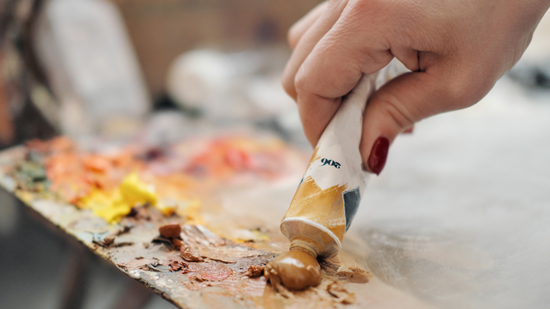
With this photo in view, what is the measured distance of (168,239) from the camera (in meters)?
0.57

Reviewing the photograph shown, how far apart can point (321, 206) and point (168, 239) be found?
9.9 inches

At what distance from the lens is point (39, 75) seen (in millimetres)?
1250

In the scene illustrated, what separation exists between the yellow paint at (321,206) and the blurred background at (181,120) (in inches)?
4.3

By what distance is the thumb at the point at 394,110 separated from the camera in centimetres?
52

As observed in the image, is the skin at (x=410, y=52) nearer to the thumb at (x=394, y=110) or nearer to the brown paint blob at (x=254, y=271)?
the thumb at (x=394, y=110)

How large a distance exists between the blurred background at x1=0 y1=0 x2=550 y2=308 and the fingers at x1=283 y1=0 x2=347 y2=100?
0.28 m

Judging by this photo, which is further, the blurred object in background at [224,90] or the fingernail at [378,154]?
the blurred object in background at [224,90]

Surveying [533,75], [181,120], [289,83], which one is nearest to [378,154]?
[289,83]

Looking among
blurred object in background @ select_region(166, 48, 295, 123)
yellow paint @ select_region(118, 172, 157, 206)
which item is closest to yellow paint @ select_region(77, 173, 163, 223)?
yellow paint @ select_region(118, 172, 157, 206)

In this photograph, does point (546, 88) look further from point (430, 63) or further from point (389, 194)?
point (430, 63)

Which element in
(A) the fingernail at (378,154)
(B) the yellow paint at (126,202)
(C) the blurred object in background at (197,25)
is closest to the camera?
(A) the fingernail at (378,154)

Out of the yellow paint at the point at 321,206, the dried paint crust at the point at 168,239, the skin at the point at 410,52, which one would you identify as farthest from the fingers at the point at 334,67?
the dried paint crust at the point at 168,239

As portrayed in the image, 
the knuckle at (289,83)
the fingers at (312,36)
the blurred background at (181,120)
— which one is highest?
the fingers at (312,36)

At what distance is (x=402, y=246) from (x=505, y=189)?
13.1 inches
